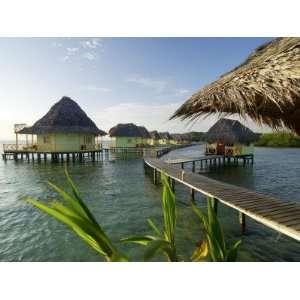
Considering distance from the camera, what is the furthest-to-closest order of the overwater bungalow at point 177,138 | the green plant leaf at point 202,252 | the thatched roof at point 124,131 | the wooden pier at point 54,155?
the overwater bungalow at point 177,138, the thatched roof at point 124,131, the wooden pier at point 54,155, the green plant leaf at point 202,252

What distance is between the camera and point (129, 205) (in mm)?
8703

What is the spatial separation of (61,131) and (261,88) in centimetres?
2175

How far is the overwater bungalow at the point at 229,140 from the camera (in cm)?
2195

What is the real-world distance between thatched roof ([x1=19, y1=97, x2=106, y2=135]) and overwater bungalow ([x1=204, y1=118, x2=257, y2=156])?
12113 mm

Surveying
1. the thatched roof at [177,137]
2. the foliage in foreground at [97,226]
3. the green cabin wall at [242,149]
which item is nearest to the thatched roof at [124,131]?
the green cabin wall at [242,149]

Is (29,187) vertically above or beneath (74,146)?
beneath

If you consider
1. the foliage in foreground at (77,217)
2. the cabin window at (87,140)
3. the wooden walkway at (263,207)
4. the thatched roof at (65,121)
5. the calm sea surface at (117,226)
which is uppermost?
the thatched roof at (65,121)

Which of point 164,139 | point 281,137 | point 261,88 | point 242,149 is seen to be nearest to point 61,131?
point 242,149

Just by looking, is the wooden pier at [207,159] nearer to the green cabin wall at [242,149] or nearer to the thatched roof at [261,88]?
the green cabin wall at [242,149]

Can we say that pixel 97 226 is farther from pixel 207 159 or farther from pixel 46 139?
pixel 46 139

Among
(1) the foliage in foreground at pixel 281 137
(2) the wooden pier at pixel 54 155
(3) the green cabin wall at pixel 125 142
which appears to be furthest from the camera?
(3) the green cabin wall at pixel 125 142
